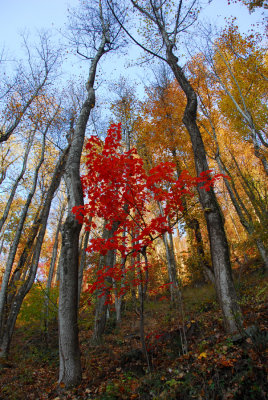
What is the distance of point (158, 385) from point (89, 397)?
39.5 inches

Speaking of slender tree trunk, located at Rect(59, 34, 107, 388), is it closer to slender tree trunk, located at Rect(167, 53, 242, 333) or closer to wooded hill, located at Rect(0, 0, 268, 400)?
wooded hill, located at Rect(0, 0, 268, 400)

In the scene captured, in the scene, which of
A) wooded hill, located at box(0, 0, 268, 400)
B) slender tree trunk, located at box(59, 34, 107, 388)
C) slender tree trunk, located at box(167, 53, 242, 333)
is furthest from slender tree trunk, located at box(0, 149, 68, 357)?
slender tree trunk, located at box(167, 53, 242, 333)

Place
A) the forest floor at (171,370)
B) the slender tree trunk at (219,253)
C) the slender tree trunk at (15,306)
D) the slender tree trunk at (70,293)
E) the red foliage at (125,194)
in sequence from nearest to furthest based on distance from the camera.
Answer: the forest floor at (171,370)
the slender tree trunk at (70,293)
the slender tree trunk at (219,253)
the red foliage at (125,194)
the slender tree trunk at (15,306)

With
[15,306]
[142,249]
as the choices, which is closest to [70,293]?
[142,249]

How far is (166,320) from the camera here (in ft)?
22.9

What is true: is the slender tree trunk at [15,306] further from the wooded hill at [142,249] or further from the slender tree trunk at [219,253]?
the slender tree trunk at [219,253]

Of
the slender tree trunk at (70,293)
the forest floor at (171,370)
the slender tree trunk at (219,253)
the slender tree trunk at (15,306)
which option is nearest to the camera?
the forest floor at (171,370)

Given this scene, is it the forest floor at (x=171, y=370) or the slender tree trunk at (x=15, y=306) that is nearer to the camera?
the forest floor at (x=171, y=370)

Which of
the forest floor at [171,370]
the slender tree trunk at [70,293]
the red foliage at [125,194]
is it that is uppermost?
the red foliage at [125,194]

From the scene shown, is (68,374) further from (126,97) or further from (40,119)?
(126,97)

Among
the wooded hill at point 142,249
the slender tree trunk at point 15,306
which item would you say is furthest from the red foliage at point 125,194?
the slender tree trunk at point 15,306

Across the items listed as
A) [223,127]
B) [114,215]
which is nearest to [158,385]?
[114,215]

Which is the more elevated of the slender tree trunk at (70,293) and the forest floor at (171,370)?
the slender tree trunk at (70,293)

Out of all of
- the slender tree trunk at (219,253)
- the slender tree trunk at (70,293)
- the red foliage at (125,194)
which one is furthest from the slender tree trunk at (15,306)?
the slender tree trunk at (219,253)
